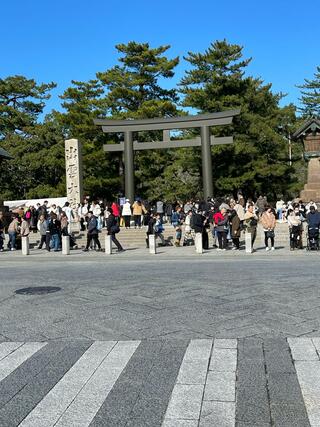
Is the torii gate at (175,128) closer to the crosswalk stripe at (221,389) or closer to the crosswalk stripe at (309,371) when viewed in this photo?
the crosswalk stripe at (309,371)

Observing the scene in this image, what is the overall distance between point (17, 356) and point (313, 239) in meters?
12.8

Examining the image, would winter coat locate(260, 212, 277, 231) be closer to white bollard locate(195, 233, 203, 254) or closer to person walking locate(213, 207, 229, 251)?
person walking locate(213, 207, 229, 251)

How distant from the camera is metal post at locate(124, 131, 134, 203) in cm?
2848

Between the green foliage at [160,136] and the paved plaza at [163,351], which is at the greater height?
the green foliage at [160,136]

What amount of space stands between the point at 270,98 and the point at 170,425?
133 feet

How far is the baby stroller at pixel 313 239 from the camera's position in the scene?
620 inches

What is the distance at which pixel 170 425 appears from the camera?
3.45 meters

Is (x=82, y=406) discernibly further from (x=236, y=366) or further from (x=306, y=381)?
(x=306, y=381)

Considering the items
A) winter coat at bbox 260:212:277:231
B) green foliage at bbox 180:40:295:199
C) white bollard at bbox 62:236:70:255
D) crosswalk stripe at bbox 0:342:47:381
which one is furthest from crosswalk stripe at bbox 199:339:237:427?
green foliage at bbox 180:40:295:199

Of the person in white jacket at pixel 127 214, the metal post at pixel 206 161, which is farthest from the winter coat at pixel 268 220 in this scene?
the metal post at pixel 206 161

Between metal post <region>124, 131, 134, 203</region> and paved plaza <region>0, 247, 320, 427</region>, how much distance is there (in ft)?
60.2

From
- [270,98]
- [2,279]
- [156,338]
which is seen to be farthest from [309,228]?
[270,98]

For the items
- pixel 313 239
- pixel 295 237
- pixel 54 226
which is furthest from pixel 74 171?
pixel 313 239

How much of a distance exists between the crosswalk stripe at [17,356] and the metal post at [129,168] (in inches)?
902
